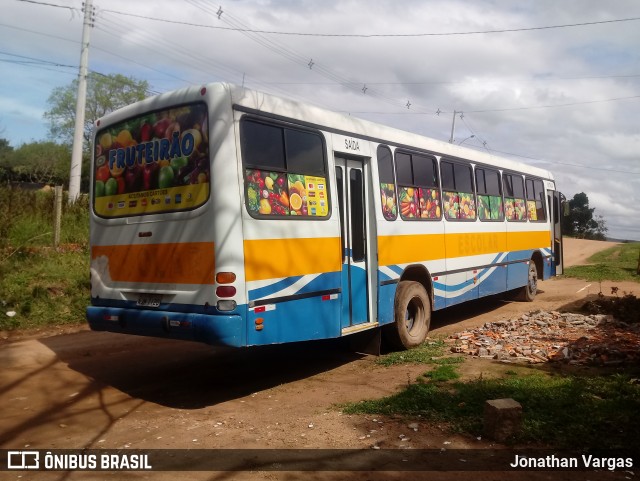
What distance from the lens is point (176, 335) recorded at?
5.82 meters

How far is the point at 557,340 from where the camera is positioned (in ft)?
27.0

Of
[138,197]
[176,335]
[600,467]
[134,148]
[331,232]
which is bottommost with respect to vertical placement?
[600,467]

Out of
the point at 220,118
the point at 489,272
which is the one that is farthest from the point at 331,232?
the point at 489,272

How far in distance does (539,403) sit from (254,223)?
Answer: 130 inches

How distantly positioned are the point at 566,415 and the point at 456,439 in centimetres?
110

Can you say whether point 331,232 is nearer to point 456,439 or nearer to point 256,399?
point 256,399

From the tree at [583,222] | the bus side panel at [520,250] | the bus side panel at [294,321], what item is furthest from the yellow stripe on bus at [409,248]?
the tree at [583,222]

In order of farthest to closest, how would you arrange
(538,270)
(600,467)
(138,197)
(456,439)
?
(538,270), (138,197), (456,439), (600,467)

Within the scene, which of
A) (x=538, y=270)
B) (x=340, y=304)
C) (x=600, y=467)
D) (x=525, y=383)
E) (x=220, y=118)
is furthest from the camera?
(x=538, y=270)

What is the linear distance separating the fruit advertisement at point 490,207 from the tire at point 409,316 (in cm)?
282

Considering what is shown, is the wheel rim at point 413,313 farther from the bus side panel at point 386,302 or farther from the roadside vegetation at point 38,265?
the roadside vegetation at point 38,265

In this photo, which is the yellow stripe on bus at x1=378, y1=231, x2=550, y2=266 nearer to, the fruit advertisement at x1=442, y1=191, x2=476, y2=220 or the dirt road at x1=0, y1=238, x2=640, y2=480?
the fruit advertisement at x1=442, y1=191, x2=476, y2=220

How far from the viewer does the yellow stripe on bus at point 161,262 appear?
5.71 m

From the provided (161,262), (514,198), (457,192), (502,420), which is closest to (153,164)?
(161,262)
